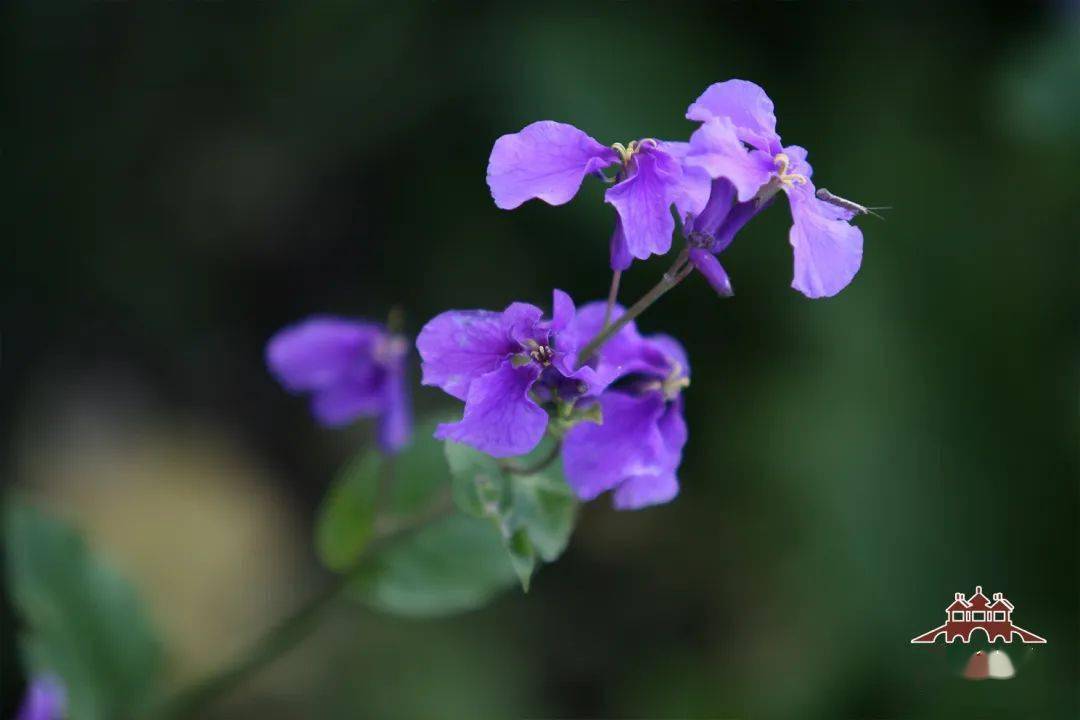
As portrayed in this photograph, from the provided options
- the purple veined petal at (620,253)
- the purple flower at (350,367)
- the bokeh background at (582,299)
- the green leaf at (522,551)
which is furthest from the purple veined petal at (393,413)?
the bokeh background at (582,299)

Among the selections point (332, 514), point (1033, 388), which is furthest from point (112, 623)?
point (1033, 388)

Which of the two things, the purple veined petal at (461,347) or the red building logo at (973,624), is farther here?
the red building logo at (973,624)

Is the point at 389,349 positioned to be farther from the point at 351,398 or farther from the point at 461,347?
the point at 461,347

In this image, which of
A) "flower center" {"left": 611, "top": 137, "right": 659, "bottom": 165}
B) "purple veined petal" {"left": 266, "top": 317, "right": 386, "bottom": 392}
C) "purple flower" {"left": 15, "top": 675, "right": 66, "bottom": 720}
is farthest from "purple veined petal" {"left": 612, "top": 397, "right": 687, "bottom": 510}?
"purple flower" {"left": 15, "top": 675, "right": 66, "bottom": 720}

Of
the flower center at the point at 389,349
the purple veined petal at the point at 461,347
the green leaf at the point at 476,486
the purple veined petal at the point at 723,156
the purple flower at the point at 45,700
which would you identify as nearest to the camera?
the purple veined petal at the point at 723,156

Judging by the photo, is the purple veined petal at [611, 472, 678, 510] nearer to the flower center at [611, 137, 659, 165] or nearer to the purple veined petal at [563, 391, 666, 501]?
the purple veined petal at [563, 391, 666, 501]

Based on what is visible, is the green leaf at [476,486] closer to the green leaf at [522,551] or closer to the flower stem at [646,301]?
the green leaf at [522,551]

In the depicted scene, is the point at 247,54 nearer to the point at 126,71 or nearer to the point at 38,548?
the point at 126,71
